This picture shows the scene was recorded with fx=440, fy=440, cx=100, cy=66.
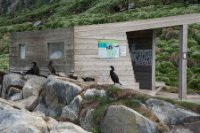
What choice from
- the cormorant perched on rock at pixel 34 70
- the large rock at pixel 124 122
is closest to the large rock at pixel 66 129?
the large rock at pixel 124 122

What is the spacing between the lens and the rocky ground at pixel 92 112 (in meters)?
11.2

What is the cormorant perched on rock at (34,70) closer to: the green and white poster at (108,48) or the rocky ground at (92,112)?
the rocky ground at (92,112)

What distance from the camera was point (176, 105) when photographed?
13742 mm

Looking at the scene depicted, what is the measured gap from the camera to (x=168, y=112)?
1359 centimetres

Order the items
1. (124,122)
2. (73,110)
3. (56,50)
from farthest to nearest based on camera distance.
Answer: (56,50)
(73,110)
(124,122)

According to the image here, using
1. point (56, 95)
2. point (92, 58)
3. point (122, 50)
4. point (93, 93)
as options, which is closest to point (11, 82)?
point (92, 58)

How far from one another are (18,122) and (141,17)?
37494mm

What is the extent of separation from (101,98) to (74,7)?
60.2 m

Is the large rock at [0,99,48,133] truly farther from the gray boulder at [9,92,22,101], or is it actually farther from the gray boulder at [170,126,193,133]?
the gray boulder at [9,92,22,101]

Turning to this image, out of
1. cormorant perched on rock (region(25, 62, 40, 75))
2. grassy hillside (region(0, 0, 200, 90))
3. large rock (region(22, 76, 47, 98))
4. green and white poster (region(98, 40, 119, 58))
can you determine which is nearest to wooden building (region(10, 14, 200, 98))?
A: green and white poster (region(98, 40, 119, 58))

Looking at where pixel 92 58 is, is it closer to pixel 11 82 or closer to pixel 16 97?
pixel 16 97

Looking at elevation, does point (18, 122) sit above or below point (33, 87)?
below

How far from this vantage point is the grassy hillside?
28.1 m

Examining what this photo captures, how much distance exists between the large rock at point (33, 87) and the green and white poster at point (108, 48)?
2.71 metres
